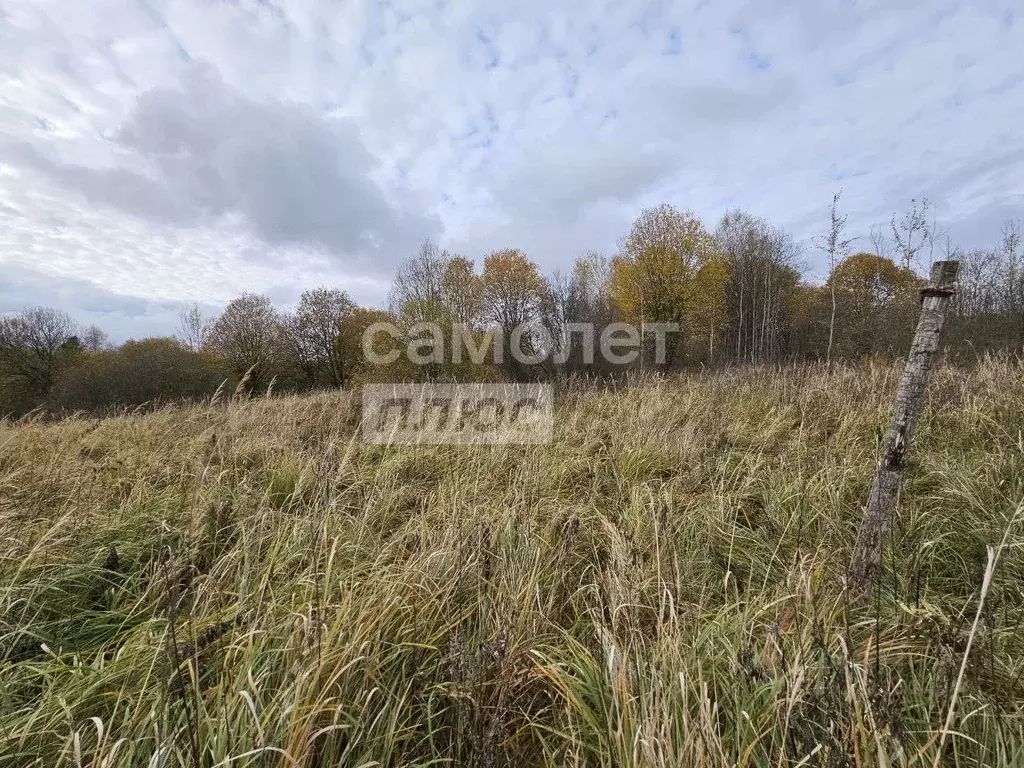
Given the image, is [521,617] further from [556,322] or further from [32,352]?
[32,352]

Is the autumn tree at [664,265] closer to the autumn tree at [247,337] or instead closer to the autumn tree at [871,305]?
the autumn tree at [871,305]

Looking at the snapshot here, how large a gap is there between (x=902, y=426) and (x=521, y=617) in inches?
75.8

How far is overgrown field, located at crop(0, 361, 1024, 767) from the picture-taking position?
1.11 meters

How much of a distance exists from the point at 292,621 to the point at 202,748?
45 centimetres

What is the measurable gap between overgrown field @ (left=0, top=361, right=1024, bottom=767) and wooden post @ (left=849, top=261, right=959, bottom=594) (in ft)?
0.49

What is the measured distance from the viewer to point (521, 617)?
1.67m

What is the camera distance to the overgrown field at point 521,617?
1.11 meters

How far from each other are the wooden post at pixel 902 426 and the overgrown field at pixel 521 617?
0.15m

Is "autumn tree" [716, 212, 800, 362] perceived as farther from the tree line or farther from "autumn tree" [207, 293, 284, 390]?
"autumn tree" [207, 293, 284, 390]

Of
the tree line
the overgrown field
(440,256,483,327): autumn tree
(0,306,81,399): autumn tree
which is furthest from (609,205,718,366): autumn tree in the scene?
(0,306,81,399): autumn tree

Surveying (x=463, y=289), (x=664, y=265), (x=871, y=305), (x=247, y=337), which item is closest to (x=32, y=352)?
(x=247, y=337)

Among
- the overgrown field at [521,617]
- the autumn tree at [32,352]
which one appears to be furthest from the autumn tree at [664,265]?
the autumn tree at [32,352]

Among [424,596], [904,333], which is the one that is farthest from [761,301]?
[424,596]

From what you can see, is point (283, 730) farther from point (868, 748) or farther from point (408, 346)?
point (408, 346)
